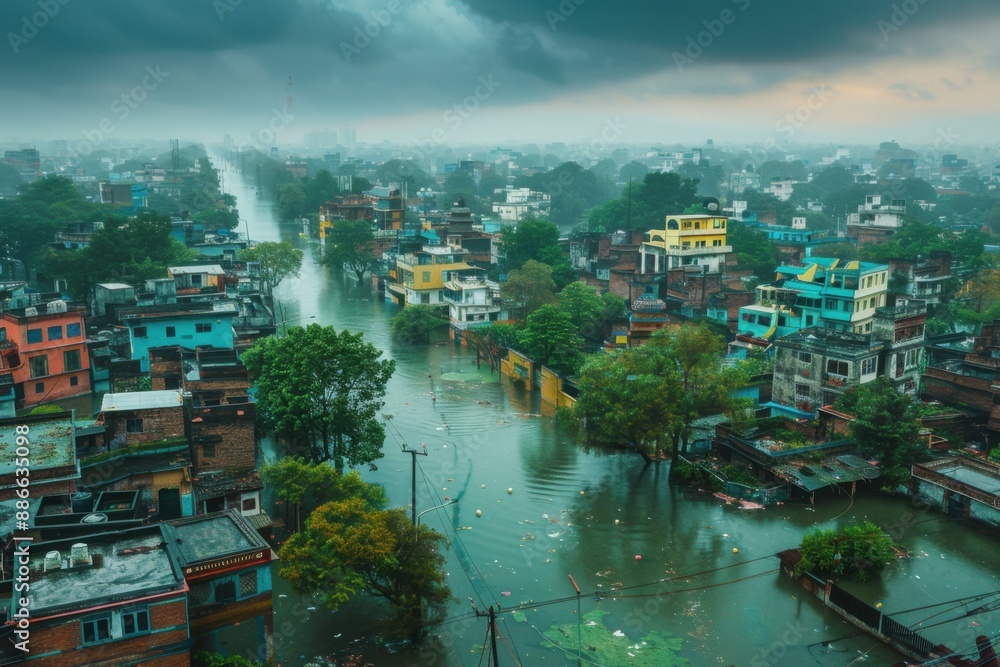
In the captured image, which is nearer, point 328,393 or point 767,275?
point 328,393

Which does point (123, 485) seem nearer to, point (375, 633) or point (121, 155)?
point (375, 633)

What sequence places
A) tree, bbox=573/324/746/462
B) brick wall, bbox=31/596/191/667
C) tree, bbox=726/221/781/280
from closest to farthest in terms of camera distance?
1. brick wall, bbox=31/596/191/667
2. tree, bbox=573/324/746/462
3. tree, bbox=726/221/781/280

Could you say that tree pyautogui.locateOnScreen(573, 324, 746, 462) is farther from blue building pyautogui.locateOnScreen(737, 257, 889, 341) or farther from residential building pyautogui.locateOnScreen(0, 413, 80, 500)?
residential building pyautogui.locateOnScreen(0, 413, 80, 500)

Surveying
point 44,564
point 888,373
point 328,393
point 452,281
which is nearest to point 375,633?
point 44,564

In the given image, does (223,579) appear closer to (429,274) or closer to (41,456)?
(41,456)

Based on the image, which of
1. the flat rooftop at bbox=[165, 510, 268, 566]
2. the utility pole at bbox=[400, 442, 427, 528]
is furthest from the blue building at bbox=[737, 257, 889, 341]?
the flat rooftop at bbox=[165, 510, 268, 566]

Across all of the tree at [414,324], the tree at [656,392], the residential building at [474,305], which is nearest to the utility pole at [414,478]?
the tree at [656,392]
